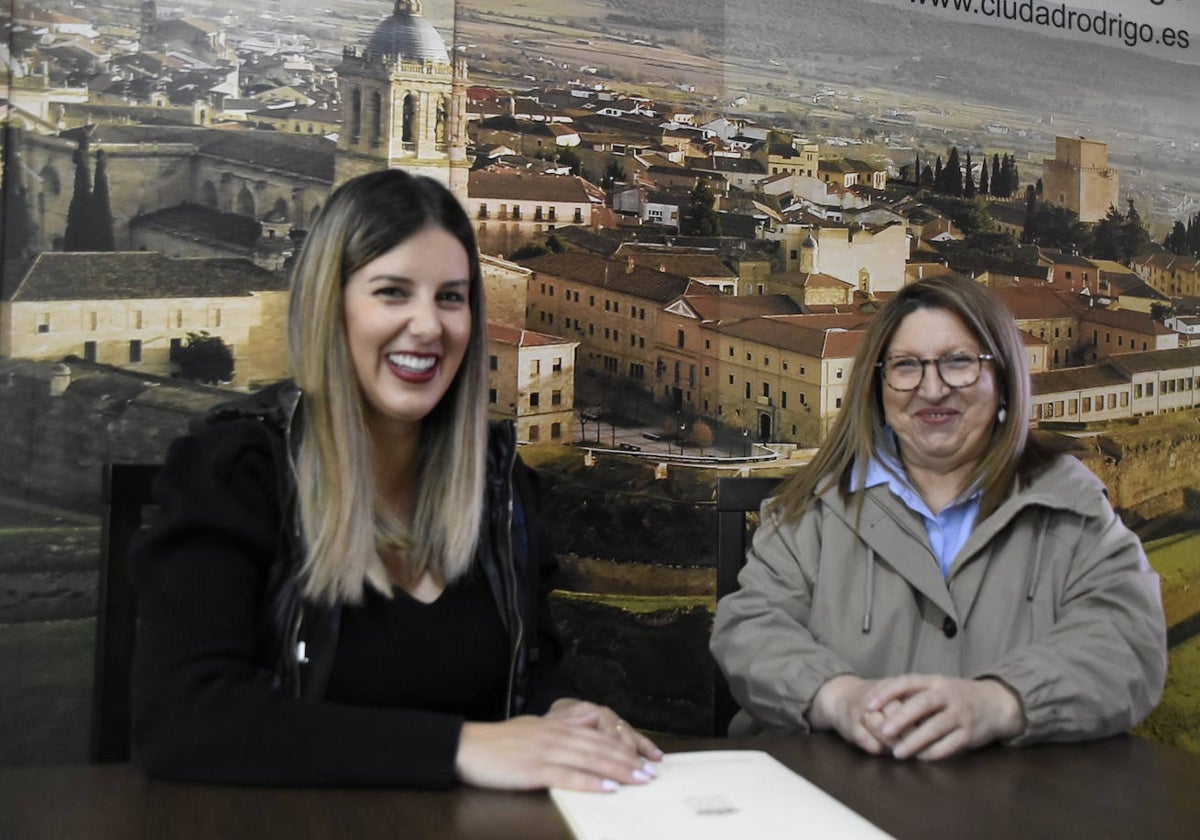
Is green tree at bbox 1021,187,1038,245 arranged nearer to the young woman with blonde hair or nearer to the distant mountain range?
the distant mountain range

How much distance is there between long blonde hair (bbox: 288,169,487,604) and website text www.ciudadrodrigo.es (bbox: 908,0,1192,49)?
268cm

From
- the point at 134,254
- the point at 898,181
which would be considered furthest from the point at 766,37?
the point at 134,254

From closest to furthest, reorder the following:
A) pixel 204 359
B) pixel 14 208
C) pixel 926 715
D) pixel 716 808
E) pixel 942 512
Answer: pixel 716 808 → pixel 926 715 → pixel 942 512 → pixel 14 208 → pixel 204 359

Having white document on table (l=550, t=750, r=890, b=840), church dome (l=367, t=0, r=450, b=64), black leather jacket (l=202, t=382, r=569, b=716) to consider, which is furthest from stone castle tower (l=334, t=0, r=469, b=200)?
white document on table (l=550, t=750, r=890, b=840)

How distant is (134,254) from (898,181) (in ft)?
6.83

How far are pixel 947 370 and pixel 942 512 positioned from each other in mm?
212

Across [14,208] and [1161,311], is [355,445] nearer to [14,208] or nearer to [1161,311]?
[14,208]

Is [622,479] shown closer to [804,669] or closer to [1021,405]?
[1021,405]

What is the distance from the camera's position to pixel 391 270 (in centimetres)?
142

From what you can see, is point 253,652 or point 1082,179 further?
point 1082,179

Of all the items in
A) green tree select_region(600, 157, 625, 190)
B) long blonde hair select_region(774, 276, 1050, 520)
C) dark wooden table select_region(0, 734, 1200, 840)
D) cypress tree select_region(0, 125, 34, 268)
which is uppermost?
green tree select_region(600, 157, 625, 190)

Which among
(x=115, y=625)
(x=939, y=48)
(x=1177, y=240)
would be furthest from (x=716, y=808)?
(x=1177, y=240)

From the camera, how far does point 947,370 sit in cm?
191

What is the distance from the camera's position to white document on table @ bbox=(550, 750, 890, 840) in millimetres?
999
